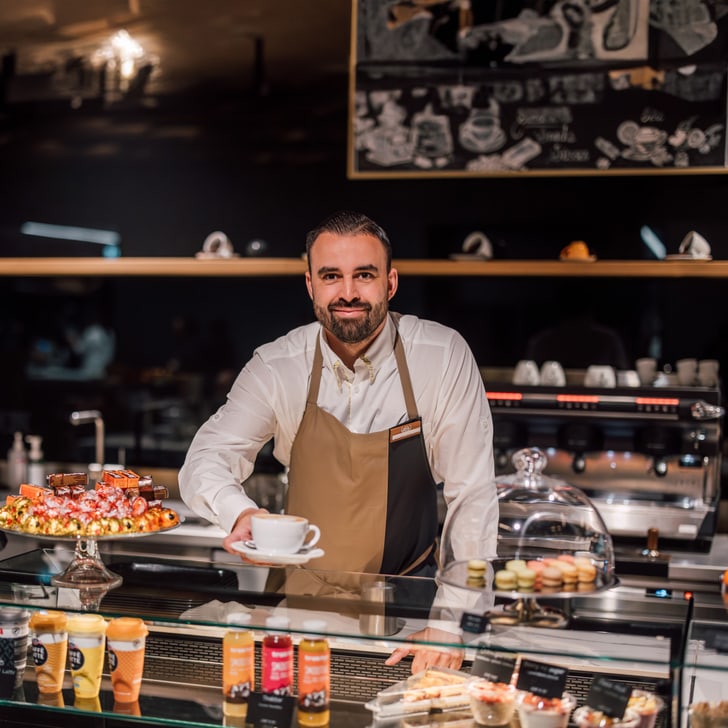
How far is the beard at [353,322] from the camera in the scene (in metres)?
2.41

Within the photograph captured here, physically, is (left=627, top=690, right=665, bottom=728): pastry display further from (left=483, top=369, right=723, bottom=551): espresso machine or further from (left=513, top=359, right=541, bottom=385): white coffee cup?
(left=513, top=359, right=541, bottom=385): white coffee cup

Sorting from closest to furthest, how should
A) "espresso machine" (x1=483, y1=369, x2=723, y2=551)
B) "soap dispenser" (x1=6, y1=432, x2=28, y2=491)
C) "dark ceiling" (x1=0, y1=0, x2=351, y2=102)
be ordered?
"espresso machine" (x1=483, y1=369, x2=723, y2=551) < "dark ceiling" (x1=0, y1=0, x2=351, y2=102) < "soap dispenser" (x1=6, y1=432, x2=28, y2=491)

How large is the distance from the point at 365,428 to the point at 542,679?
95cm

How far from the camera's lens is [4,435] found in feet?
17.7

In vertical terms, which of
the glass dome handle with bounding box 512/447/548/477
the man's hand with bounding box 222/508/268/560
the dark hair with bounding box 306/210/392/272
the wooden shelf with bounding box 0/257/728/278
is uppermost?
the wooden shelf with bounding box 0/257/728/278

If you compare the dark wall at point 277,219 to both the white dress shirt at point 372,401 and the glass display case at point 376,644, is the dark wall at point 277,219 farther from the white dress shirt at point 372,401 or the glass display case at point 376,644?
the glass display case at point 376,644

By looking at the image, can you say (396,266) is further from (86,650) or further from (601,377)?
(86,650)

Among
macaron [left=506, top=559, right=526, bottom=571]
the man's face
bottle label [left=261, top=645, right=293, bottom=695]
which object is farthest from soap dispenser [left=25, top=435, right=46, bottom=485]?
macaron [left=506, top=559, right=526, bottom=571]

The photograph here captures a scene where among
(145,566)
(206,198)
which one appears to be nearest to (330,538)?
(145,566)

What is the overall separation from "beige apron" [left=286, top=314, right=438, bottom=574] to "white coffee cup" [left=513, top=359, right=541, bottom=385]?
1.87m

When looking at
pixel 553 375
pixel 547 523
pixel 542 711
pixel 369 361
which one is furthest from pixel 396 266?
pixel 542 711

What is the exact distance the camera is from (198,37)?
4.84 m

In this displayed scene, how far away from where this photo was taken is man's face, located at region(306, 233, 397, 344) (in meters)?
2.38

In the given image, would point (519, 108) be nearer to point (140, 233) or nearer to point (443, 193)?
point (443, 193)
